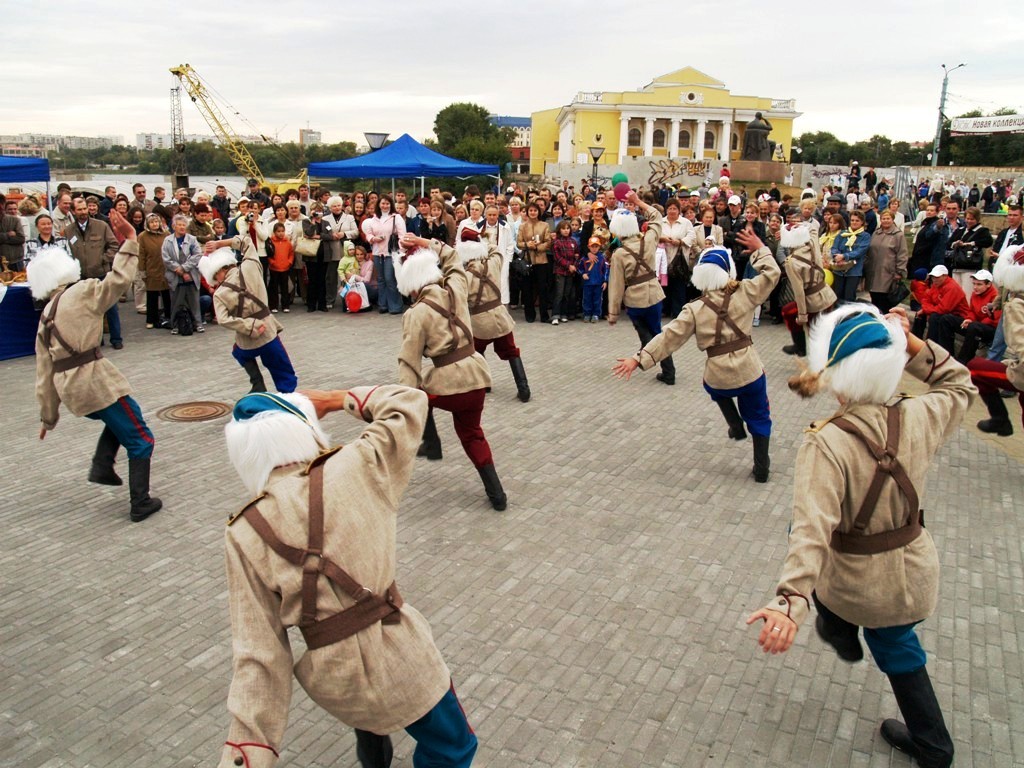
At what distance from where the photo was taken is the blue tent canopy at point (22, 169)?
42.1 feet

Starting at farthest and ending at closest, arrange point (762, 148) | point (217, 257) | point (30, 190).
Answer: point (762, 148), point (30, 190), point (217, 257)

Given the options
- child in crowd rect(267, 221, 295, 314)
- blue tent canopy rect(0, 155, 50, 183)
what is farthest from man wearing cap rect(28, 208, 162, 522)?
blue tent canopy rect(0, 155, 50, 183)

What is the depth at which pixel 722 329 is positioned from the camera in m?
6.29

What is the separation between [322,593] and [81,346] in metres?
→ 4.13

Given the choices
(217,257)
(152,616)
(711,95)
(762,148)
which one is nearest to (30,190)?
(217,257)

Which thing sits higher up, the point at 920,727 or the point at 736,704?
the point at 920,727

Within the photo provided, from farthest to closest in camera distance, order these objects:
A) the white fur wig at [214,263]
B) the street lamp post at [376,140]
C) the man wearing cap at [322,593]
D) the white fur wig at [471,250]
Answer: the street lamp post at [376,140] → the white fur wig at [471,250] → the white fur wig at [214,263] → the man wearing cap at [322,593]

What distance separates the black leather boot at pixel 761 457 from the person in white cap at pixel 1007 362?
6.40 feet

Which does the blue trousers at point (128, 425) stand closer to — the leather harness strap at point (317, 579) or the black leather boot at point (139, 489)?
the black leather boot at point (139, 489)

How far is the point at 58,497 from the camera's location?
20.6 feet

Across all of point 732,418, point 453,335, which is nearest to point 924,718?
point 453,335

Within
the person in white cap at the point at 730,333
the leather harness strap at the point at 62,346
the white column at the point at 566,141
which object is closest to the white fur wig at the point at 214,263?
the leather harness strap at the point at 62,346

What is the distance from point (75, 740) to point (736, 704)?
10.3 feet

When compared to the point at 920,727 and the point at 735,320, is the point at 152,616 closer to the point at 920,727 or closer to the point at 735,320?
the point at 920,727
